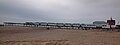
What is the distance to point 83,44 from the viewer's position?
13898 mm

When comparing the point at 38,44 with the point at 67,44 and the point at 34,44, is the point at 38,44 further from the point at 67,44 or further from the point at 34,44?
the point at 67,44

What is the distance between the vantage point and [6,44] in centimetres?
1429

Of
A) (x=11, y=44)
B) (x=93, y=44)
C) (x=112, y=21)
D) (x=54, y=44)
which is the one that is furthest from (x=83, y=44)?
(x=112, y=21)

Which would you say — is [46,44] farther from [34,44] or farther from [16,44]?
[16,44]

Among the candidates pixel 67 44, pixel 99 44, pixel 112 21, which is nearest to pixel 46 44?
pixel 67 44

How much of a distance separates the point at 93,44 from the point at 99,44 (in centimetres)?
43

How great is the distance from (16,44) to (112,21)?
31414 mm

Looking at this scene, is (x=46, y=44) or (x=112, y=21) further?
(x=112, y=21)

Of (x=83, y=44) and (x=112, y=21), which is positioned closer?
(x=83, y=44)

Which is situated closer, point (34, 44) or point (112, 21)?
point (34, 44)

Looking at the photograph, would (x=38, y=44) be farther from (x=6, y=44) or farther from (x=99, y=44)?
(x=99, y=44)

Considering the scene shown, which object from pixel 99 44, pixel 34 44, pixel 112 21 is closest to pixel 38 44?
pixel 34 44

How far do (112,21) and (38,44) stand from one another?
3095 centimetres

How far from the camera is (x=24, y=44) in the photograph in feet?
45.9
